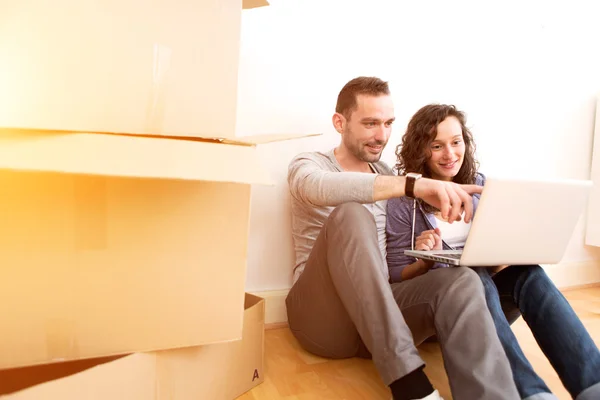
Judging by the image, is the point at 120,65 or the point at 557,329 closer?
the point at 120,65

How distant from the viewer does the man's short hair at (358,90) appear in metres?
1.29

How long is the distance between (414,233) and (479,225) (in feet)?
1.42

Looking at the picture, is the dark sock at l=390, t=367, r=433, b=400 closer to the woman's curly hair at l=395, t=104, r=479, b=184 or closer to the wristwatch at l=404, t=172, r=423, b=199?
the wristwatch at l=404, t=172, r=423, b=199

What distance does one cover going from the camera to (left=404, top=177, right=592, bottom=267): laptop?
2.64 feet

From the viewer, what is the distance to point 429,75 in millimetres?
1676

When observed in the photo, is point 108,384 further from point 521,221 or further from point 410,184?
point 521,221

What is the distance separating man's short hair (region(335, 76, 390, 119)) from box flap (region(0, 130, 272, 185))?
73 centimetres

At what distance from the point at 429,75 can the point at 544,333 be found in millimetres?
1089

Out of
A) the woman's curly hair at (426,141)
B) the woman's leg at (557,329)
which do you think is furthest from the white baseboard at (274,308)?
the woman's leg at (557,329)

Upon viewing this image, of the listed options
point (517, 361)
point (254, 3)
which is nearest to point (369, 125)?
point (254, 3)

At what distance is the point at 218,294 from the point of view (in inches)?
30.0

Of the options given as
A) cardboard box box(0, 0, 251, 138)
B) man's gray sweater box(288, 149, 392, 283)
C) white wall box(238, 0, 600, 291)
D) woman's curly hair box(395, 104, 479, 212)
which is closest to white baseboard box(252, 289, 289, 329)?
white wall box(238, 0, 600, 291)

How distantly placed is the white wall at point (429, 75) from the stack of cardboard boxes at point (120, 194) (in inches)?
26.0

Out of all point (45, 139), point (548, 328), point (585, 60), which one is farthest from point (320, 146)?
point (585, 60)
